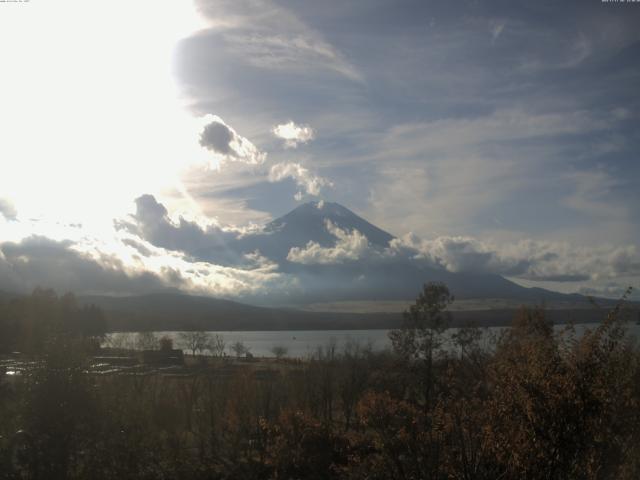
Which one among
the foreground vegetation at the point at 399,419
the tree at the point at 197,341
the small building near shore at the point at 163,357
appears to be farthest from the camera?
the tree at the point at 197,341

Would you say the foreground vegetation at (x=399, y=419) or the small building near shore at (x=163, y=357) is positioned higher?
the foreground vegetation at (x=399, y=419)

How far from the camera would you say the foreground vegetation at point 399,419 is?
327 inches

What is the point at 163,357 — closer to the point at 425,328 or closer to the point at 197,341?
the point at 197,341

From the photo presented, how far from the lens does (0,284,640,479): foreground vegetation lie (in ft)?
27.3

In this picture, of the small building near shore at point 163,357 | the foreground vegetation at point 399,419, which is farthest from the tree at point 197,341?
the foreground vegetation at point 399,419

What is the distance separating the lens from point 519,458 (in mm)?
8312

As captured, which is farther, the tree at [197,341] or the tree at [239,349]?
the tree at [197,341]

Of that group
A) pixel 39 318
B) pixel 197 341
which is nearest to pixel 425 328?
pixel 39 318

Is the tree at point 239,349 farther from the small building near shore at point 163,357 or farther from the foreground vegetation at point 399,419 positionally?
the foreground vegetation at point 399,419

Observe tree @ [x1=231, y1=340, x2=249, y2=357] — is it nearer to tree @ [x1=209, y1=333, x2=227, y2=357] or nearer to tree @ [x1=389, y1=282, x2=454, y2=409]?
tree @ [x1=209, y1=333, x2=227, y2=357]

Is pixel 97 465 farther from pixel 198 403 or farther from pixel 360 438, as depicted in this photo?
pixel 198 403

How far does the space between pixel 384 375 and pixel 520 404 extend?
3099cm

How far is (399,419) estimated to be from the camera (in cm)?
1430

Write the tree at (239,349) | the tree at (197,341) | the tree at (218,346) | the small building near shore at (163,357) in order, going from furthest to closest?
the tree at (197,341) → the tree at (239,349) → the tree at (218,346) → the small building near shore at (163,357)
